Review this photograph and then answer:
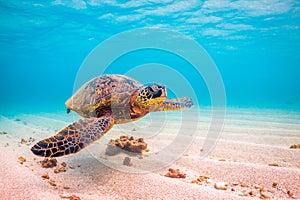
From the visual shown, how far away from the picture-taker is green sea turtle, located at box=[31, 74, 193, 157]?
9.93 feet

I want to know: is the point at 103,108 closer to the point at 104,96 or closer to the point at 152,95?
the point at 104,96

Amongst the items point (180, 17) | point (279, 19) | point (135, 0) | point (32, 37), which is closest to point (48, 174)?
point (135, 0)

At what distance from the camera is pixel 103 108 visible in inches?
198

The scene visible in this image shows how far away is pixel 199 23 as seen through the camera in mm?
Result: 29031

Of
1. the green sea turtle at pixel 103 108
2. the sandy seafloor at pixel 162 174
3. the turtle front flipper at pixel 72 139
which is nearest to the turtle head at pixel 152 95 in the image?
the green sea turtle at pixel 103 108

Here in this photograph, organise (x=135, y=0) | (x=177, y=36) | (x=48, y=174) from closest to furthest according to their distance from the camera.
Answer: (x=48, y=174) → (x=135, y=0) → (x=177, y=36)

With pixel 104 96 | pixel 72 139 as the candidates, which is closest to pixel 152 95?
pixel 104 96

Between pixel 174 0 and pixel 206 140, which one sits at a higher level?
pixel 174 0

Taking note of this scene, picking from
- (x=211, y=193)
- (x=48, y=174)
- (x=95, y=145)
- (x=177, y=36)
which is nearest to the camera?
(x=211, y=193)

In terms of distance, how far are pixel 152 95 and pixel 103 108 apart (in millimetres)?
1649

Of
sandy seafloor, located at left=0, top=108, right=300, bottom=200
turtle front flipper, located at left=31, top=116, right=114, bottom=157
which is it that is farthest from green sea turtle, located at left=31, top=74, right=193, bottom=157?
sandy seafloor, located at left=0, top=108, right=300, bottom=200

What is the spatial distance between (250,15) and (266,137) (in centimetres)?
2414

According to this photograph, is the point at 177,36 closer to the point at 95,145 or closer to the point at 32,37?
the point at 32,37

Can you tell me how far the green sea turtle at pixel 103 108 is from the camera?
3027 millimetres
